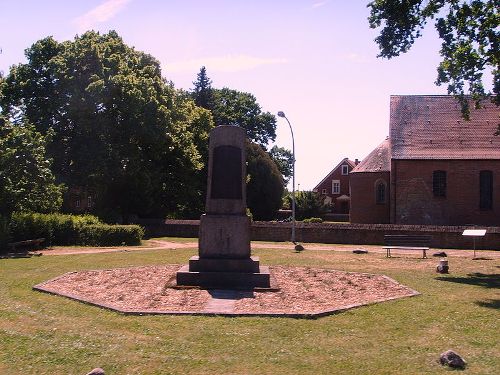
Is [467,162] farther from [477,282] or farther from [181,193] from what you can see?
[477,282]

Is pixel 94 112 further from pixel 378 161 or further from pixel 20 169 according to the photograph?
pixel 378 161

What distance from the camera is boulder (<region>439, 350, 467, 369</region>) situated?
7371 millimetres

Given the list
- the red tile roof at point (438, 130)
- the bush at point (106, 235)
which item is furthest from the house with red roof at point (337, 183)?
the bush at point (106, 235)

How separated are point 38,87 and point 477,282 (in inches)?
1160

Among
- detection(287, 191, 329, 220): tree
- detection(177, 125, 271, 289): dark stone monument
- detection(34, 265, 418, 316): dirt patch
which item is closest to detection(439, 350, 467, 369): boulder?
detection(34, 265, 418, 316): dirt patch

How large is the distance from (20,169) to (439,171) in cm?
2905

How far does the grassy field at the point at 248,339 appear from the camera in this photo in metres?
7.36

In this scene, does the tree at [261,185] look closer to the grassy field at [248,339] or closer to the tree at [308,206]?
the tree at [308,206]

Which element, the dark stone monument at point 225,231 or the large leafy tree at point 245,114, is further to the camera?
the large leafy tree at point 245,114

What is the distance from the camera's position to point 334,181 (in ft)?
264

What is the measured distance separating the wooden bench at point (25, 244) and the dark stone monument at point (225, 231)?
495 inches

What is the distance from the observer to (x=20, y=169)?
25.0 metres

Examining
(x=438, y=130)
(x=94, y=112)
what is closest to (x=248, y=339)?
(x=94, y=112)

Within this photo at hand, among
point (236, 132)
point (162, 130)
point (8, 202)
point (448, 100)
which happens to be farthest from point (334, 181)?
point (236, 132)
